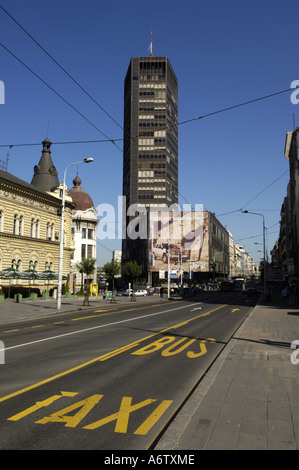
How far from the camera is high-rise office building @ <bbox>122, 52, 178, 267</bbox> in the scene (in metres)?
126

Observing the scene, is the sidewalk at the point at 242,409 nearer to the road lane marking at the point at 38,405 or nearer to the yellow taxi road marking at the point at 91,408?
the yellow taxi road marking at the point at 91,408

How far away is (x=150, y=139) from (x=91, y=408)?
126329 mm

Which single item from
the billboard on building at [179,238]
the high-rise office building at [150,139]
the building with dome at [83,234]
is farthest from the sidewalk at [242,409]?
the high-rise office building at [150,139]

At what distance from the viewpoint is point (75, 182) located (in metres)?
90.2

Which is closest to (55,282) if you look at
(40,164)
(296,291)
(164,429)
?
(40,164)

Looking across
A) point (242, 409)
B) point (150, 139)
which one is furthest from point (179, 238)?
point (242, 409)

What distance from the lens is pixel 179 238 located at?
323ft

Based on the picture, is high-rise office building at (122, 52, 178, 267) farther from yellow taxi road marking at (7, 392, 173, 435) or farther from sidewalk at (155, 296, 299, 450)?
yellow taxi road marking at (7, 392, 173, 435)

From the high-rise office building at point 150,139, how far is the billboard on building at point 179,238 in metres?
23.4

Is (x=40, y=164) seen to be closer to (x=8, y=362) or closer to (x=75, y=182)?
(x=75, y=182)

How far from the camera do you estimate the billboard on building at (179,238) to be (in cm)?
9688

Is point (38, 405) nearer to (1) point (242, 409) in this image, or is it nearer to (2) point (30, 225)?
(1) point (242, 409)

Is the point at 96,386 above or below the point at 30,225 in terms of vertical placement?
below

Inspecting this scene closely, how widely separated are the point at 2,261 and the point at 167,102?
10439 cm
